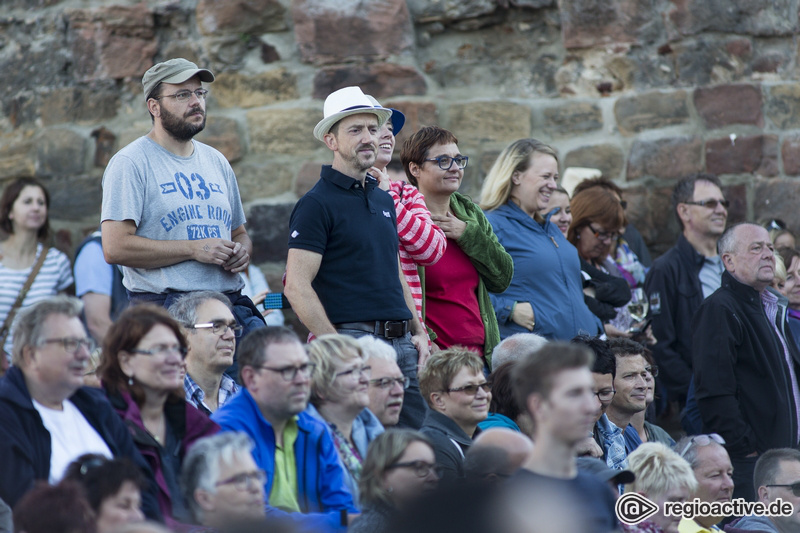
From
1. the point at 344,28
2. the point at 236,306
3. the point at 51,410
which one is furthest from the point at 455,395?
the point at 344,28

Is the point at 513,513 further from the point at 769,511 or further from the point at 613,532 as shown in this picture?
the point at 769,511

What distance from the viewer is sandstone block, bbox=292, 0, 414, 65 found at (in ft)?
21.3

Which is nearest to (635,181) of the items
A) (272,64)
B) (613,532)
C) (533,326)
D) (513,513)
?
(533,326)

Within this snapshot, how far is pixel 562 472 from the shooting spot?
283 cm

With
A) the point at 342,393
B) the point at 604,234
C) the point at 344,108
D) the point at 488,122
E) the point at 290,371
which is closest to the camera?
the point at 290,371

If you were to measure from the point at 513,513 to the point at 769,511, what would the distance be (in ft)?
8.38

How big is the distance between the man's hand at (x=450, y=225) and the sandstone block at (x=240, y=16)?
2123 millimetres

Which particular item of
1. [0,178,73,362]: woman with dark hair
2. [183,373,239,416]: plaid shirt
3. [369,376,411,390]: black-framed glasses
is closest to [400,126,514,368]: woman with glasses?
[369,376,411,390]: black-framed glasses

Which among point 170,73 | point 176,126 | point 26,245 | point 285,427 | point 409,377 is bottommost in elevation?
point 285,427

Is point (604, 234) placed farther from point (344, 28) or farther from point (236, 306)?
point (236, 306)

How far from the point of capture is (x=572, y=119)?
6.88 metres

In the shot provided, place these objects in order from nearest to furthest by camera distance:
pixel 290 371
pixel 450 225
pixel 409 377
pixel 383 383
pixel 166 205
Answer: pixel 290 371, pixel 383 383, pixel 166 205, pixel 409 377, pixel 450 225

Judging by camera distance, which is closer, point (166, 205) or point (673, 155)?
point (166, 205)

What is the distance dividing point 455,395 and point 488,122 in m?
2.94
